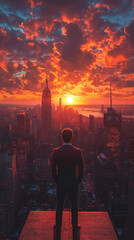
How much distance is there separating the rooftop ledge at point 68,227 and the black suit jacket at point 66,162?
0.97 m

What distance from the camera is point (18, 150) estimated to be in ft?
89.0

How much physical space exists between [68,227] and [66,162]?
4.02 feet

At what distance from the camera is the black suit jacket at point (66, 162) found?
213cm

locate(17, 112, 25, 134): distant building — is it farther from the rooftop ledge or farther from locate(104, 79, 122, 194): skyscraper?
the rooftop ledge

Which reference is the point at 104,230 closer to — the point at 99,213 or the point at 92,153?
the point at 99,213

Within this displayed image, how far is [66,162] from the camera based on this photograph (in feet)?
7.00

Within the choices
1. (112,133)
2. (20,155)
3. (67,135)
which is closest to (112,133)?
(112,133)

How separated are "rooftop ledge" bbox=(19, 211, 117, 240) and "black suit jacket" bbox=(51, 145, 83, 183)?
38.0 inches

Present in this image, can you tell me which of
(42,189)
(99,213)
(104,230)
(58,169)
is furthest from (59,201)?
(42,189)

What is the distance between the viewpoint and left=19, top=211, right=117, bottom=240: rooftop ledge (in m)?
2.28

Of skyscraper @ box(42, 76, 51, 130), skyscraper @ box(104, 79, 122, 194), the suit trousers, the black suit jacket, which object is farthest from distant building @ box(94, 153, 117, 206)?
skyscraper @ box(42, 76, 51, 130)

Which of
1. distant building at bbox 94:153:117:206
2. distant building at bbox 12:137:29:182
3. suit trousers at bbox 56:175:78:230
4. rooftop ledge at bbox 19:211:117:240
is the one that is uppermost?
suit trousers at bbox 56:175:78:230

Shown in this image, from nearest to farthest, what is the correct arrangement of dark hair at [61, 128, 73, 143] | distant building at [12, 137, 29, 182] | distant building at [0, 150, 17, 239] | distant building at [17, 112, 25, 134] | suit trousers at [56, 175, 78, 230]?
suit trousers at [56, 175, 78, 230] < dark hair at [61, 128, 73, 143] < distant building at [0, 150, 17, 239] < distant building at [12, 137, 29, 182] < distant building at [17, 112, 25, 134]

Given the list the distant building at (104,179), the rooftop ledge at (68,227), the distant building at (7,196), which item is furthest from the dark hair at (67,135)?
the distant building at (104,179)
